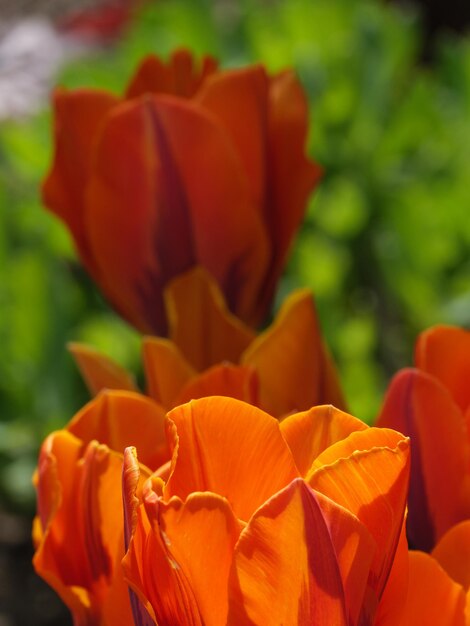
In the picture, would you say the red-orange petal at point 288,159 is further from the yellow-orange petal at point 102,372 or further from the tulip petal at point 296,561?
the tulip petal at point 296,561

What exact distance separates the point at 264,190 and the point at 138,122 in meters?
0.07

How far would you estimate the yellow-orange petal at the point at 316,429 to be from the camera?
1.09 ft

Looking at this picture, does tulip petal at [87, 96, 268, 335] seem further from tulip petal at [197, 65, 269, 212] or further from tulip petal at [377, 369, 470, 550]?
tulip petal at [377, 369, 470, 550]

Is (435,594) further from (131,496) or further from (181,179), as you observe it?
(181,179)

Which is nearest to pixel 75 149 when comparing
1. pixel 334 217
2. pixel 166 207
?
pixel 166 207

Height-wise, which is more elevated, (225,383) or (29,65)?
(225,383)

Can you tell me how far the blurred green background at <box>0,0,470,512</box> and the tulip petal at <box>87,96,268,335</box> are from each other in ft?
1.88

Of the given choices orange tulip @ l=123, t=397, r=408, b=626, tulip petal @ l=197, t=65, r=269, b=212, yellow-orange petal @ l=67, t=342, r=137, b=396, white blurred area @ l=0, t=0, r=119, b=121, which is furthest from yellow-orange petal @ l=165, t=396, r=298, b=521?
white blurred area @ l=0, t=0, r=119, b=121

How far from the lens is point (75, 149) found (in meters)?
0.55

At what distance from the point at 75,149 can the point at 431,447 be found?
248mm

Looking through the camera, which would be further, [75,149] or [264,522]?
[75,149]

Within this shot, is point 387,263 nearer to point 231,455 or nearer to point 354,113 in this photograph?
point 354,113

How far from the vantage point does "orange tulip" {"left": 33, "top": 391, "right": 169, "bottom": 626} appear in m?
0.35

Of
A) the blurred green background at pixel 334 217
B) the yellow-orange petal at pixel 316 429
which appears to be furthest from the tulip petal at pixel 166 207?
the blurred green background at pixel 334 217
